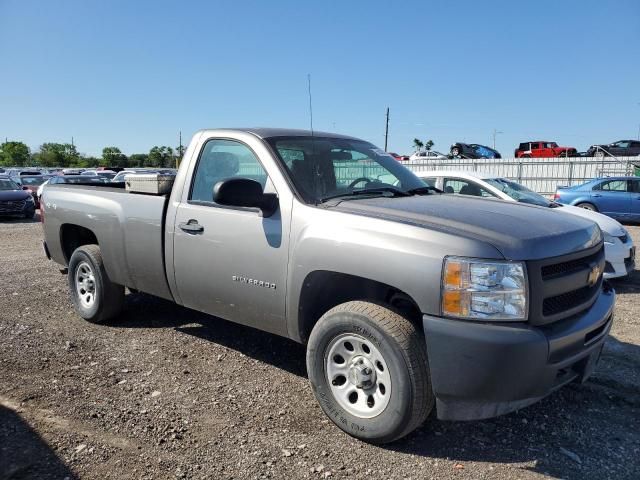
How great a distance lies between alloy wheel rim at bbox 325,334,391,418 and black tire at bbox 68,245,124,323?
112 inches

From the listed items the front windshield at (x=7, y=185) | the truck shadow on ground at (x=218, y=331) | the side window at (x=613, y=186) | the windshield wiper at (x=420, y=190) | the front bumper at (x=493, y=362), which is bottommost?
the truck shadow on ground at (x=218, y=331)

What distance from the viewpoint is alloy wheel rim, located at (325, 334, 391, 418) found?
10.2 ft

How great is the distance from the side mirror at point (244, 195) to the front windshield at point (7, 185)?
60.3ft

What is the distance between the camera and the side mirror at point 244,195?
137 inches

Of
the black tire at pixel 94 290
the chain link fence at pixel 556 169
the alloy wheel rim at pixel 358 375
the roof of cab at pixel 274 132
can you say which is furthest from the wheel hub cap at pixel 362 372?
the chain link fence at pixel 556 169

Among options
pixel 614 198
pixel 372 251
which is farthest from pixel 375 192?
pixel 614 198

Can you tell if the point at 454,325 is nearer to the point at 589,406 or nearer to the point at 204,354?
the point at 589,406

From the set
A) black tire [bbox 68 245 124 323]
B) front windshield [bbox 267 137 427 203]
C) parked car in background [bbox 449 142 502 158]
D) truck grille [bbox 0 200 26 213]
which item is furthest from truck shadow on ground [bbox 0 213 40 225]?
parked car in background [bbox 449 142 502 158]

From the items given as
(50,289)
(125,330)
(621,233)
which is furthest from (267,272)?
(621,233)

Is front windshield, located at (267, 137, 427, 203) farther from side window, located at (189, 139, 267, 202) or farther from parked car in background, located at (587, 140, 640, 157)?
parked car in background, located at (587, 140, 640, 157)

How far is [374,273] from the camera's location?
3018 millimetres

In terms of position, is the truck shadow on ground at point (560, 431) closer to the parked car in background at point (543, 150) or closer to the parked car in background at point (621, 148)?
the parked car in background at point (621, 148)

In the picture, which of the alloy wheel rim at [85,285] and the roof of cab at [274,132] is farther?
the alloy wheel rim at [85,285]

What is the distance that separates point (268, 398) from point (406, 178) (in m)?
2.10
